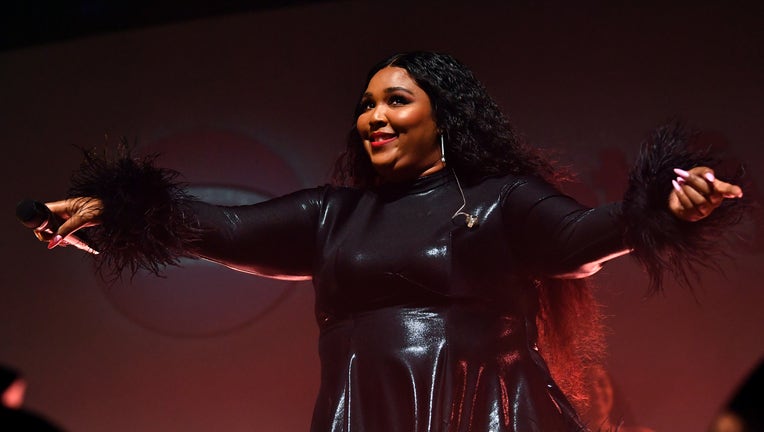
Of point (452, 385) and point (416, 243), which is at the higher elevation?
point (416, 243)

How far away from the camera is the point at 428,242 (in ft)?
5.03

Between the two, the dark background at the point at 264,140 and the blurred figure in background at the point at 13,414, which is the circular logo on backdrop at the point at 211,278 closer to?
the dark background at the point at 264,140

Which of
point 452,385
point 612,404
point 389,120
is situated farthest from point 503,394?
point 612,404

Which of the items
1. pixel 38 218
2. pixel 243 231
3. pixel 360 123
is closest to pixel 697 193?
pixel 360 123

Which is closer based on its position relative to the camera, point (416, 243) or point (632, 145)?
point (416, 243)

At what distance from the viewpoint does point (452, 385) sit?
144cm

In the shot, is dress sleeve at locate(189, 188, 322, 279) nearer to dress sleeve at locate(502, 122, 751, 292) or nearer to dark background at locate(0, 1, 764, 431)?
dress sleeve at locate(502, 122, 751, 292)

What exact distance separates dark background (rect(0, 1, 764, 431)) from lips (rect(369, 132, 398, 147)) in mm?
820

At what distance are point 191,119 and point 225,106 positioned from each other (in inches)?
3.9

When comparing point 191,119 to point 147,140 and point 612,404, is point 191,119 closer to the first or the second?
point 147,140

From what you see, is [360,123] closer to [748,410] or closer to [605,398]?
[605,398]

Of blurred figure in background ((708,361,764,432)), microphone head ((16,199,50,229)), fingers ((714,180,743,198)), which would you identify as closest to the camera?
blurred figure in background ((708,361,764,432))

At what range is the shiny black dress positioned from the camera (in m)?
1.45

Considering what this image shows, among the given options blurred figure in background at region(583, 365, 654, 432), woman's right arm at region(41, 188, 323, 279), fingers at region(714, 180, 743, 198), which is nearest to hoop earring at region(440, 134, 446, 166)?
woman's right arm at region(41, 188, 323, 279)
